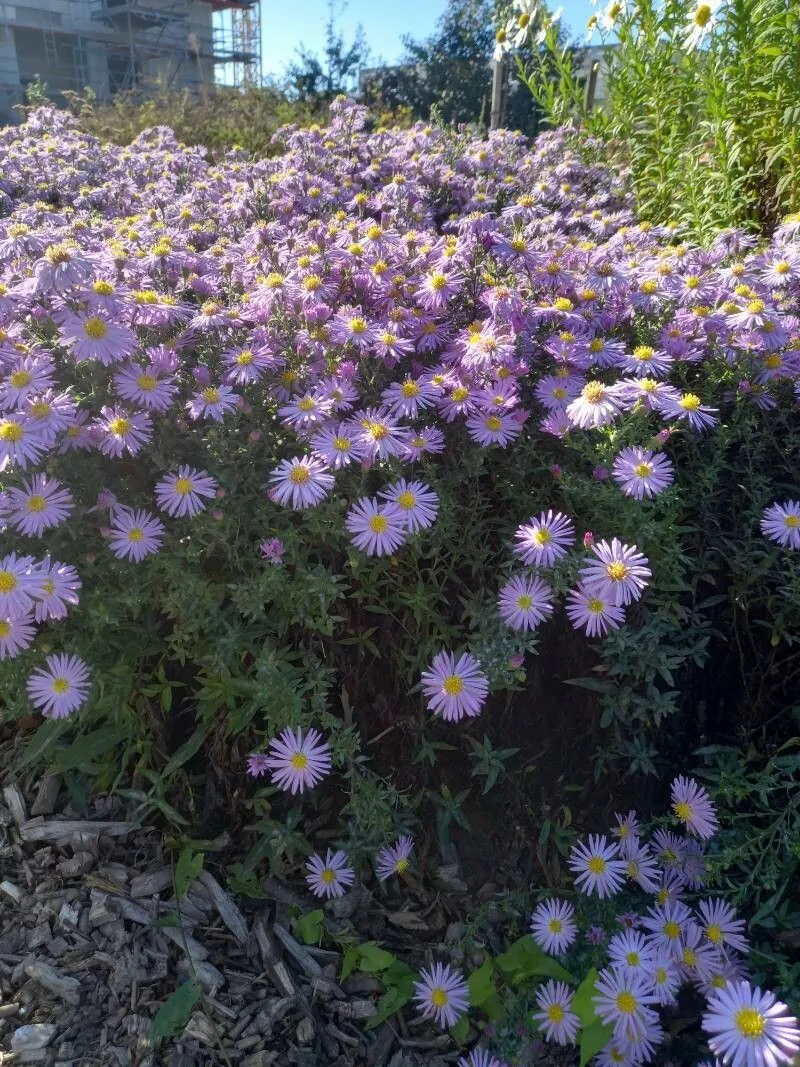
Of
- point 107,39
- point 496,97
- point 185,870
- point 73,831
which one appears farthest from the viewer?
point 107,39

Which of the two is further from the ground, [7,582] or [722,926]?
[7,582]

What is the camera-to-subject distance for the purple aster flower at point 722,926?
72.0 inches

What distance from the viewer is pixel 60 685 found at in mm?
1823

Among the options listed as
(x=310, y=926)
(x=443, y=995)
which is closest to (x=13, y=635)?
(x=310, y=926)

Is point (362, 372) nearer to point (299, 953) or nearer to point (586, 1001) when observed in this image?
point (299, 953)

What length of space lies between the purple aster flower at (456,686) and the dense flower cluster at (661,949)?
1.54 ft

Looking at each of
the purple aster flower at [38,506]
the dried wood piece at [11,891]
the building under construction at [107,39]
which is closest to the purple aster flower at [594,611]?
the purple aster flower at [38,506]

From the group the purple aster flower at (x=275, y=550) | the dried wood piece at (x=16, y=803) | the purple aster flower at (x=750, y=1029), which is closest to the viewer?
the purple aster flower at (x=750, y=1029)

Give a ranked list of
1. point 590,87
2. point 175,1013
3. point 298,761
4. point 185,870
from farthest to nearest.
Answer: point 590,87 → point 185,870 → point 298,761 → point 175,1013

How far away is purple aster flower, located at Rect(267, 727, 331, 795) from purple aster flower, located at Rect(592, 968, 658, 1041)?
0.70 m

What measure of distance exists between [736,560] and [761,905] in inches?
31.0

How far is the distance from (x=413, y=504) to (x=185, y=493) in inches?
19.7

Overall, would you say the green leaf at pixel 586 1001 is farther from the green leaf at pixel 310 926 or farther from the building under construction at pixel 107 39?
the building under construction at pixel 107 39

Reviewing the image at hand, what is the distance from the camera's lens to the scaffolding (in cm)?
2461
